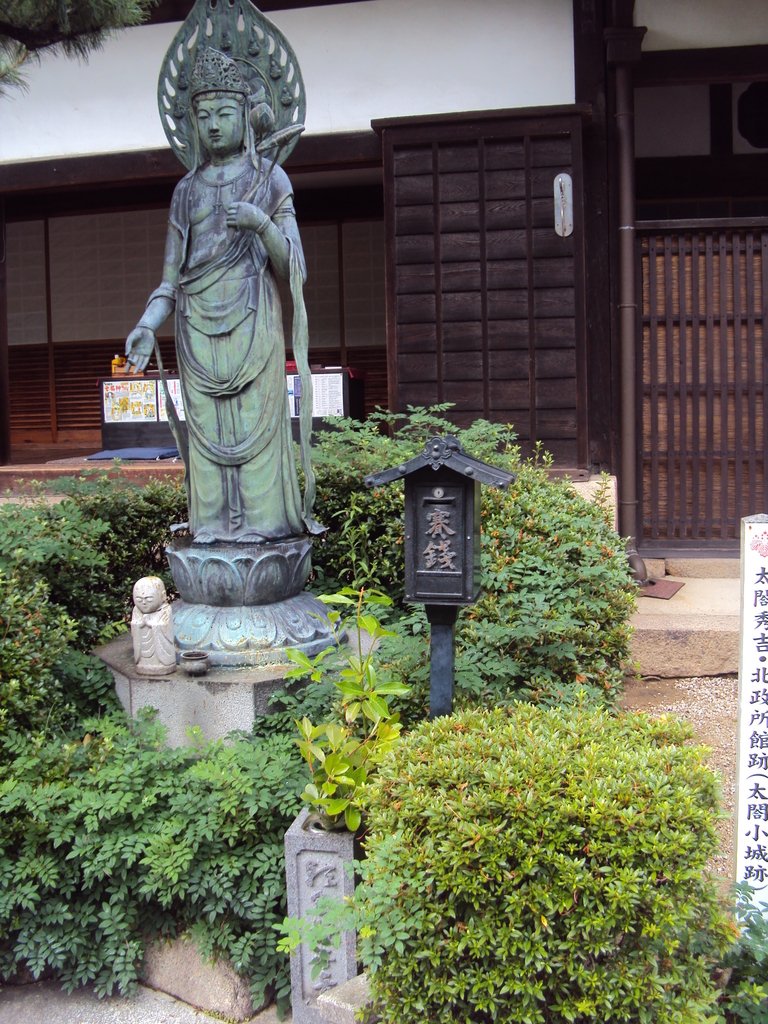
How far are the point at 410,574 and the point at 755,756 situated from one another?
54.0 inches

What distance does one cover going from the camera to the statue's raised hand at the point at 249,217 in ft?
15.9

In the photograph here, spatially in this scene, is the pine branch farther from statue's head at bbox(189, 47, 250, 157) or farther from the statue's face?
the statue's face

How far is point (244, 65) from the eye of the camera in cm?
515

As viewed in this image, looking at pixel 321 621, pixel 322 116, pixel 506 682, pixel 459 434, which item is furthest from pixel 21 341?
pixel 506 682

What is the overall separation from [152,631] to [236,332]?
154 centimetres

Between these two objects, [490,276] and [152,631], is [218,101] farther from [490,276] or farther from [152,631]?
[490,276]

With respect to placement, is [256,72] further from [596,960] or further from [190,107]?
[596,960]

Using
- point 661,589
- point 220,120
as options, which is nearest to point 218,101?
point 220,120

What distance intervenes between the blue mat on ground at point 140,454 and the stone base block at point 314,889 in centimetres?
696

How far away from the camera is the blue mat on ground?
32.9ft

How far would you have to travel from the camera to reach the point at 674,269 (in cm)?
818

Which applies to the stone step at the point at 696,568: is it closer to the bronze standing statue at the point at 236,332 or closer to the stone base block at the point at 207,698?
the bronze standing statue at the point at 236,332

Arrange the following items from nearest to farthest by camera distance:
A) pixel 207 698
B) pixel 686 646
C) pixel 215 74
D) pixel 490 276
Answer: pixel 207 698 → pixel 215 74 → pixel 686 646 → pixel 490 276

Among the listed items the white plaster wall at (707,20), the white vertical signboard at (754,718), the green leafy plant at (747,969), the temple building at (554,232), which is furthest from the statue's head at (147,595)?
the white plaster wall at (707,20)
